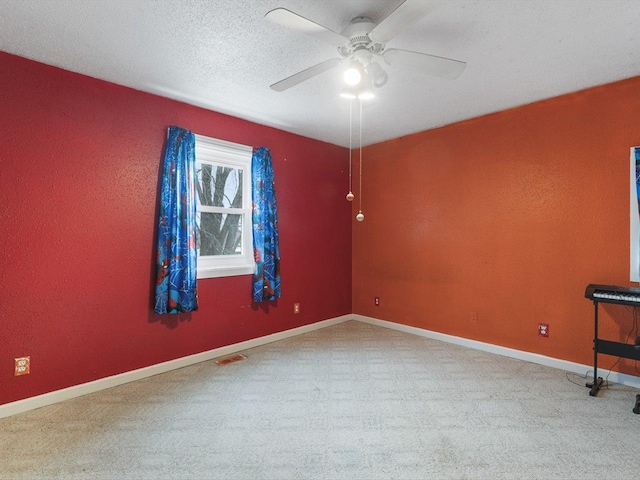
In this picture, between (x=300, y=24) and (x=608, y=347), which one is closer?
(x=300, y=24)

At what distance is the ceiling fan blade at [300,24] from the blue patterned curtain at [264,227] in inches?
75.6

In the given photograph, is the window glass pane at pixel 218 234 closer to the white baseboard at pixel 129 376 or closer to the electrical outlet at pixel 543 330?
the white baseboard at pixel 129 376

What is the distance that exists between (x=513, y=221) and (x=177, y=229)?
126 inches

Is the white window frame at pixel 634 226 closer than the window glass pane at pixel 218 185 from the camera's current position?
Yes

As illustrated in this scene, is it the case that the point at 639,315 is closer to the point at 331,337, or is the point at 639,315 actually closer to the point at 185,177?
the point at 331,337

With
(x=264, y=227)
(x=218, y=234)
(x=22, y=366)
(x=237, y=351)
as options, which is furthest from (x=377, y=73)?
(x=22, y=366)

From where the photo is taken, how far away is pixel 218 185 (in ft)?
11.5

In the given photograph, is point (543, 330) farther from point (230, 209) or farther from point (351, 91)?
point (230, 209)

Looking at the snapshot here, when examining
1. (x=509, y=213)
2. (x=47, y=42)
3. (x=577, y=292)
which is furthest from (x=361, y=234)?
(x=47, y=42)

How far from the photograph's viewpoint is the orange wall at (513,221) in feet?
8.98

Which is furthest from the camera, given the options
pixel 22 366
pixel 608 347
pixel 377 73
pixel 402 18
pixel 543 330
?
pixel 543 330

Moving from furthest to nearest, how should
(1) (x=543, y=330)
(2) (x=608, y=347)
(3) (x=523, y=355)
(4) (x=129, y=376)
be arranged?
(3) (x=523, y=355) < (1) (x=543, y=330) < (4) (x=129, y=376) < (2) (x=608, y=347)

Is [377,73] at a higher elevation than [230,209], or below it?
higher

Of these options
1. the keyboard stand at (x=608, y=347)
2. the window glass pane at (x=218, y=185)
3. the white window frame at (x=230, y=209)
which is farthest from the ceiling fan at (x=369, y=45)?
the keyboard stand at (x=608, y=347)
